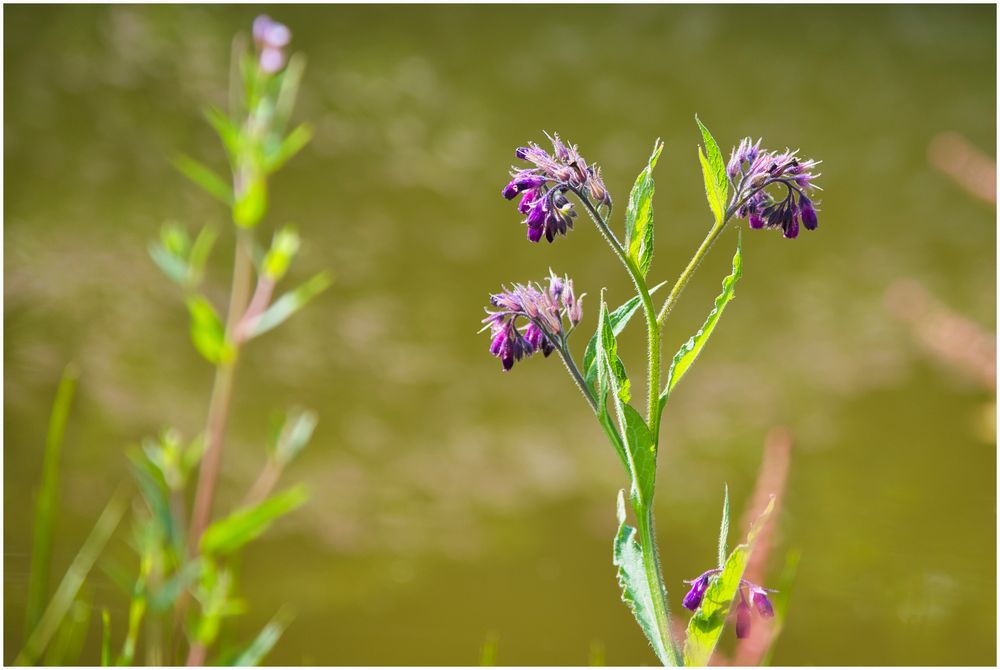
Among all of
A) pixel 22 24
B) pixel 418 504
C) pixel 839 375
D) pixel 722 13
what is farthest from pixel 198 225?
pixel 839 375

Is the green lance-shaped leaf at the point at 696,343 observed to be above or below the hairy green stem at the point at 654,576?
above

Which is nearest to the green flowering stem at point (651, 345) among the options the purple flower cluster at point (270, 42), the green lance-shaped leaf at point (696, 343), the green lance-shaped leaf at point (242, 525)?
the green lance-shaped leaf at point (696, 343)

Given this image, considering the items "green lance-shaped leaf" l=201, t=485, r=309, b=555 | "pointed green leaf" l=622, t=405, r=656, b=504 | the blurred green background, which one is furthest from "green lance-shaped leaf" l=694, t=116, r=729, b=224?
the blurred green background

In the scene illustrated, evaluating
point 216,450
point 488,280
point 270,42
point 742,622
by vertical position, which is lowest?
point 742,622

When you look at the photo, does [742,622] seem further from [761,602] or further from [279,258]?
[279,258]

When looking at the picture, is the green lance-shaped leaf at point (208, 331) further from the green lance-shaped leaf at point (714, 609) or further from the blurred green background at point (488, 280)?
the blurred green background at point (488, 280)

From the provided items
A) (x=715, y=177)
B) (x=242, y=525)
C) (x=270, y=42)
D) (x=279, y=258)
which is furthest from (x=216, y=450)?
(x=715, y=177)
